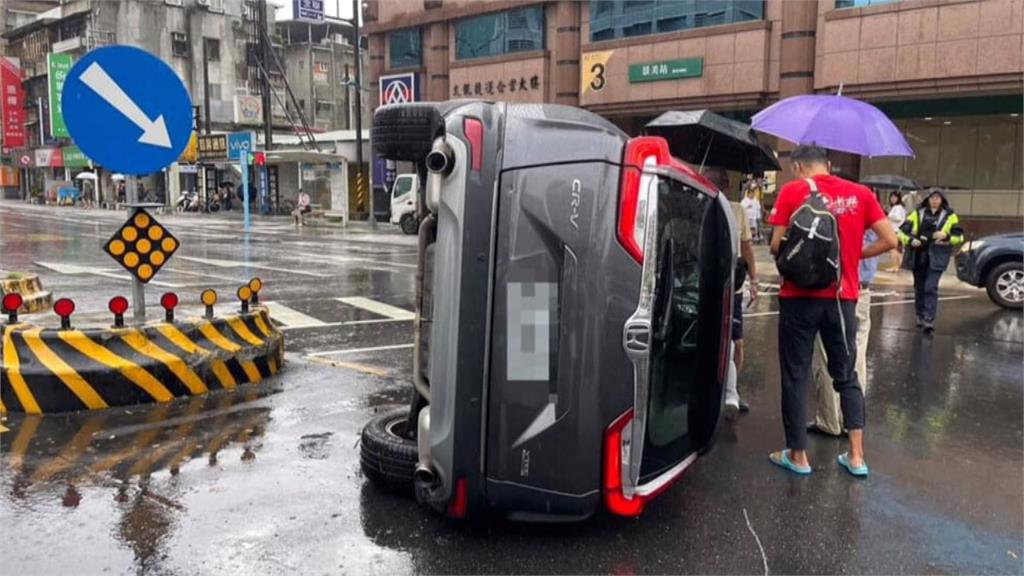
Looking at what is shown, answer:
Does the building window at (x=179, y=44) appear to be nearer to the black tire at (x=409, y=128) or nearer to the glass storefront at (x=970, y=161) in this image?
the glass storefront at (x=970, y=161)

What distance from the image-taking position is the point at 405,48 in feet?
104

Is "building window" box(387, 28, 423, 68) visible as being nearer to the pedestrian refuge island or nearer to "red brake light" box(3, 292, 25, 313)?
the pedestrian refuge island

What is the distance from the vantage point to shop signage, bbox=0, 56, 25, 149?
206 ft

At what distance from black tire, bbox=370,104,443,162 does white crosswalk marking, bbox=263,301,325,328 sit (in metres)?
6.02

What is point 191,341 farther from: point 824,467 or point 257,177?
point 257,177

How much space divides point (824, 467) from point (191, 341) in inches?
177

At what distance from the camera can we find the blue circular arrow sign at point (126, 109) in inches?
226

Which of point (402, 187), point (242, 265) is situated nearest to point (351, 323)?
point (242, 265)

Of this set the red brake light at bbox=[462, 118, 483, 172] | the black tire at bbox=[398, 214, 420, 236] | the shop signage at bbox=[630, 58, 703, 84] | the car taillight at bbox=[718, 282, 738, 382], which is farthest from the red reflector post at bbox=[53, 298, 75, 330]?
the shop signage at bbox=[630, 58, 703, 84]

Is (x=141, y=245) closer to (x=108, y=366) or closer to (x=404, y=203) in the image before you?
(x=108, y=366)

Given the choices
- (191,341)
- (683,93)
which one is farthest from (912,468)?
(683,93)

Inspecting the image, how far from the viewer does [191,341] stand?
602 cm

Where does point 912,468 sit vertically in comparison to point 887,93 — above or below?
below

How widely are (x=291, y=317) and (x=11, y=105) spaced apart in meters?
66.4
